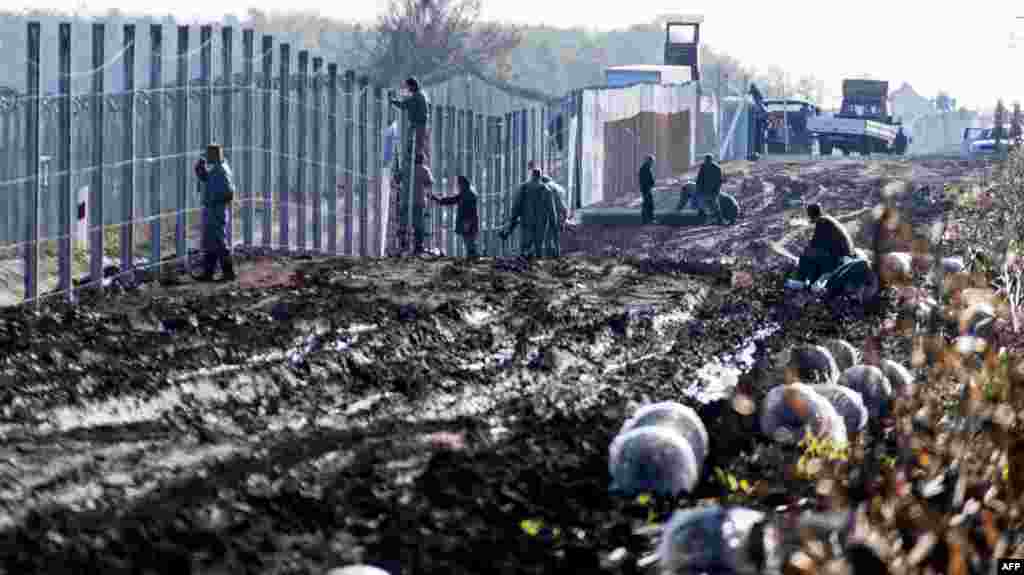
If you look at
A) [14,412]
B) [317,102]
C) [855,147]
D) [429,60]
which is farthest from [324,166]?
[429,60]

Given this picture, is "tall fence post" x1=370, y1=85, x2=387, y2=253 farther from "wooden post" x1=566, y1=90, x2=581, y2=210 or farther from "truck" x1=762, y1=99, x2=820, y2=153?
"truck" x1=762, y1=99, x2=820, y2=153

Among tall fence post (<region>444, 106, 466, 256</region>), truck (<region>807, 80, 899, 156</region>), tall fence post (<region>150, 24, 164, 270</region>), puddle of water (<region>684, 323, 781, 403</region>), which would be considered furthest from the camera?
truck (<region>807, 80, 899, 156</region>)

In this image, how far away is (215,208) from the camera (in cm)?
2147

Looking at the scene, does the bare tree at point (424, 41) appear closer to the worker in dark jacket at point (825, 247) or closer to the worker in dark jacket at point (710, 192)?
the worker in dark jacket at point (710, 192)

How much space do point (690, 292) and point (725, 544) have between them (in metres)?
15.2

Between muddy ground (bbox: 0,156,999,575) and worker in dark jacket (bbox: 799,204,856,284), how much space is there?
2.46ft

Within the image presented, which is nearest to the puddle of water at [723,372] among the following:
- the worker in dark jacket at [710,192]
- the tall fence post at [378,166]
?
the tall fence post at [378,166]

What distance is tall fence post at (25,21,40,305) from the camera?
61.6 feet

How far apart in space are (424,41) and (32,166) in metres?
64.5

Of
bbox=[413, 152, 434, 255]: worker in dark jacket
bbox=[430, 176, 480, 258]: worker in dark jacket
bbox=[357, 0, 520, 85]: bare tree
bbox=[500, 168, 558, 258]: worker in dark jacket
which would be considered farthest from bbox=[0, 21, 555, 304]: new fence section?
bbox=[357, 0, 520, 85]: bare tree

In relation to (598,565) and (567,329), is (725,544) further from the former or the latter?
(567,329)

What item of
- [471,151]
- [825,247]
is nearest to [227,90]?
[825,247]

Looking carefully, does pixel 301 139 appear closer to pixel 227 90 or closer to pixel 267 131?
pixel 267 131

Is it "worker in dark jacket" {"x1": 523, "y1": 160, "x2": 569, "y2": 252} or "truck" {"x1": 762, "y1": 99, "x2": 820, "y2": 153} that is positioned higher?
"truck" {"x1": 762, "y1": 99, "x2": 820, "y2": 153}
